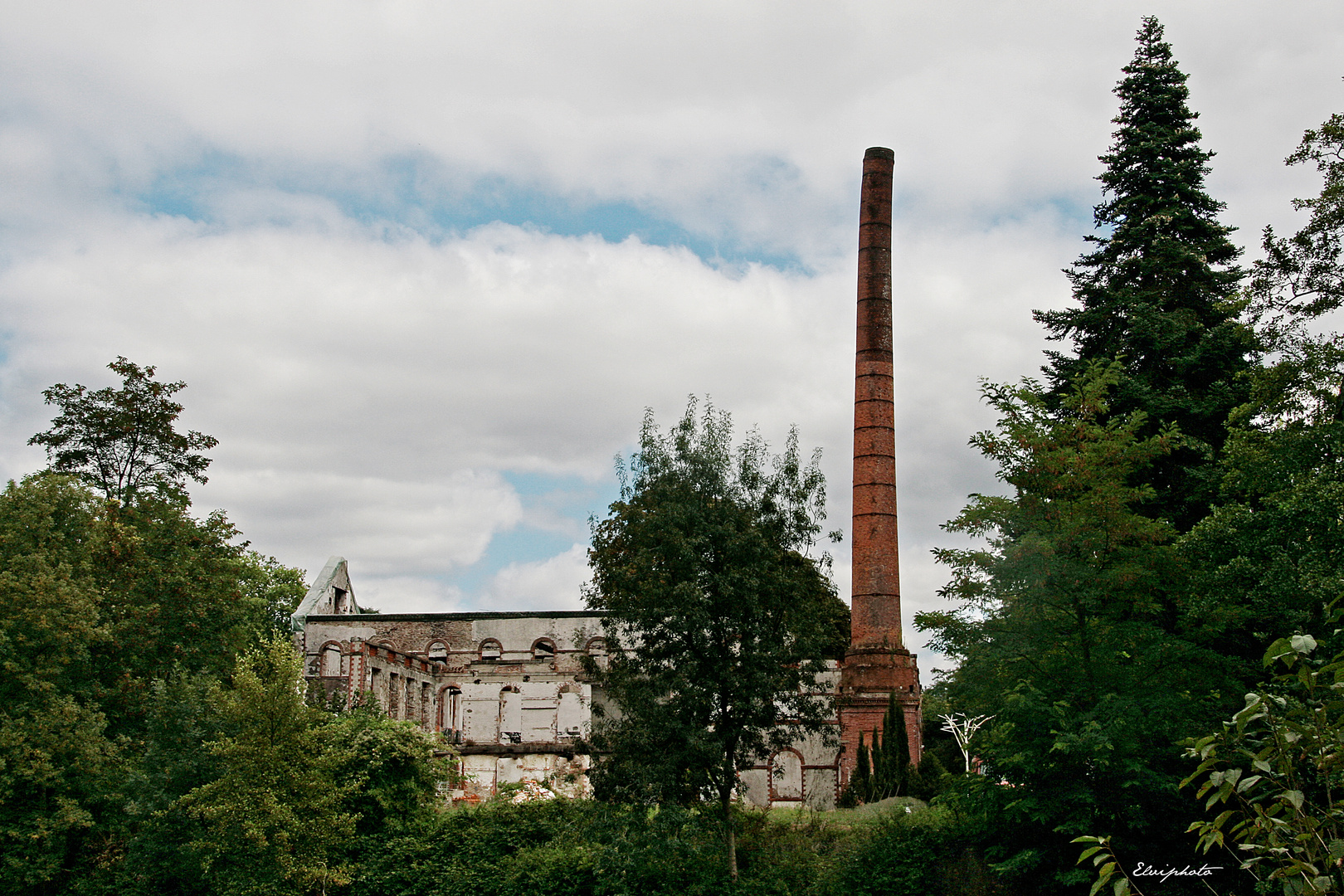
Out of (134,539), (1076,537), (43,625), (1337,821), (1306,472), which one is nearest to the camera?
(1337,821)

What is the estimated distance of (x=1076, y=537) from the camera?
17922mm

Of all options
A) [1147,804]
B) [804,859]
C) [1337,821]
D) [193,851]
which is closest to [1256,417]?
[1147,804]

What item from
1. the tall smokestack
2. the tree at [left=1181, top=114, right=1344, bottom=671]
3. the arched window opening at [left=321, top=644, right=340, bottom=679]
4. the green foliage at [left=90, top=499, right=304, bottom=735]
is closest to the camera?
the tree at [left=1181, top=114, right=1344, bottom=671]

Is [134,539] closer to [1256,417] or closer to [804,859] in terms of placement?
[804,859]

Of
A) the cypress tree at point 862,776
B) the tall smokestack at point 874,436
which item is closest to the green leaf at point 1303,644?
the cypress tree at point 862,776

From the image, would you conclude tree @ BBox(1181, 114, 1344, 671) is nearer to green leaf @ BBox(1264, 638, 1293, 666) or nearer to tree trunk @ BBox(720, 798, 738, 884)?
tree trunk @ BBox(720, 798, 738, 884)

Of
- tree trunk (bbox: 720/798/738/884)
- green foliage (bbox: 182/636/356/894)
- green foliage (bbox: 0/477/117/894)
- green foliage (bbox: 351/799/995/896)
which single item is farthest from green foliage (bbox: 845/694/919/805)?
green foliage (bbox: 0/477/117/894)

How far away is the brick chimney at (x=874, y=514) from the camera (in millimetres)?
31938

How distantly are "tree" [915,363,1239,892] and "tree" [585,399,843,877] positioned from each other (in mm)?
3072

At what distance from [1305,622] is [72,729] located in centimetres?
2460

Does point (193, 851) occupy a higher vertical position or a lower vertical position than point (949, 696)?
lower

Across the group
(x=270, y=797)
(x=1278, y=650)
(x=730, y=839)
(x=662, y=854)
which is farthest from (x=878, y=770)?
(x=1278, y=650)

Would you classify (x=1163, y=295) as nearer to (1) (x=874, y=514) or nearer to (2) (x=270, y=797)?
(1) (x=874, y=514)

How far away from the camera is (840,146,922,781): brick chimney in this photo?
31.9m
